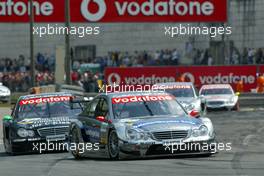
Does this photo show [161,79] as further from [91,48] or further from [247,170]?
[247,170]

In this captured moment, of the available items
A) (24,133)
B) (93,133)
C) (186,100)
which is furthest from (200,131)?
(186,100)

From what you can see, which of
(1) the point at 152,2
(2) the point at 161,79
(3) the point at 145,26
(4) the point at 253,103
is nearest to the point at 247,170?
(4) the point at 253,103

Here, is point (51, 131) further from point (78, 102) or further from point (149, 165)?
point (149, 165)

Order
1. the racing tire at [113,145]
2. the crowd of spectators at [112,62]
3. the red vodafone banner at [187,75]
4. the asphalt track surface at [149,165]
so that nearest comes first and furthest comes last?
1. the asphalt track surface at [149,165]
2. the racing tire at [113,145]
3. the red vodafone banner at [187,75]
4. the crowd of spectators at [112,62]

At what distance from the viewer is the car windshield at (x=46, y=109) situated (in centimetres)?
1950

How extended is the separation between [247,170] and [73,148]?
474cm

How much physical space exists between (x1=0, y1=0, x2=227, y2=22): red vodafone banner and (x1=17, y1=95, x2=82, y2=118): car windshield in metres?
25.9

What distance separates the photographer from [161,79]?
43469mm

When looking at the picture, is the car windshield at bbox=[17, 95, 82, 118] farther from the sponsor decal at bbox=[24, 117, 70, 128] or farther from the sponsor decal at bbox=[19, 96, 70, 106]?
the sponsor decal at bbox=[24, 117, 70, 128]

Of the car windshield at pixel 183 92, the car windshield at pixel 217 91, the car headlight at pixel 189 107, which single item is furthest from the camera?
the car windshield at pixel 217 91

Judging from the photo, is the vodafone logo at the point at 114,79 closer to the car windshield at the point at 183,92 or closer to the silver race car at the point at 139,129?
the car windshield at the point at 183,92

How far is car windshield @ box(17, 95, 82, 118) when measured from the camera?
19.5m

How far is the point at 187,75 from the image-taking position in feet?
142

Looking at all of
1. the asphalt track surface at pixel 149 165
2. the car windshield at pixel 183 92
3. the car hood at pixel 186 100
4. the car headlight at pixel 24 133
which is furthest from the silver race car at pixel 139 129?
the car windshield at pixel 183 92
